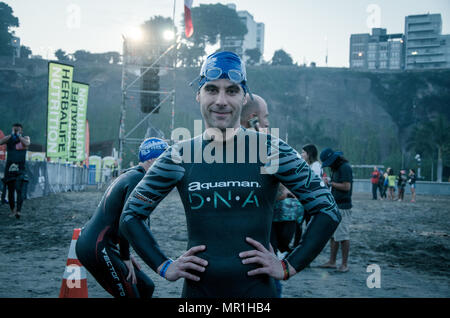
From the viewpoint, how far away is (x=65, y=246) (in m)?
7.96

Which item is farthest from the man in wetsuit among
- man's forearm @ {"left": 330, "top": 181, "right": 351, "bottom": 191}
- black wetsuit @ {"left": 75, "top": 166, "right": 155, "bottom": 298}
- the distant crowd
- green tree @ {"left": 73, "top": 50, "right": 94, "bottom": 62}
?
green tree @ {"left": 73, "top": 50, "right": 94, "bottom": 62}

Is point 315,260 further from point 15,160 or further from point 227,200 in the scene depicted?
point 15,160

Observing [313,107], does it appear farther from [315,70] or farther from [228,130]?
[228,130]

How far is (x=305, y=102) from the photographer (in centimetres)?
7825

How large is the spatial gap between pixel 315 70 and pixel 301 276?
264ft

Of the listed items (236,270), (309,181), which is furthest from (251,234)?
(309,181)

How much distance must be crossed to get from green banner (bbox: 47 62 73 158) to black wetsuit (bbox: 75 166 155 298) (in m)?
14.8

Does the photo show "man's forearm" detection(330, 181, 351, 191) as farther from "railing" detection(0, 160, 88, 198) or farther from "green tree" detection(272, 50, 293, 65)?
"green tree" detection(272, 50, 293, 65)

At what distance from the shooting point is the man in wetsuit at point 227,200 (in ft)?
6.86

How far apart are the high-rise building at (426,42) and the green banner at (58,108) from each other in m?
117

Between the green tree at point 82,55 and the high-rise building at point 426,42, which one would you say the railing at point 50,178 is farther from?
the high-rise building at point 426,42

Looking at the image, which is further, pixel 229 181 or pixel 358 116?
pixel 358 116

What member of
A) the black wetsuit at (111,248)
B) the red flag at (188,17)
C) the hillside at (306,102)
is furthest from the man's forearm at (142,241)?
the hillside at (306,102)

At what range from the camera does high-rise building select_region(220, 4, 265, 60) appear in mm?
100188
